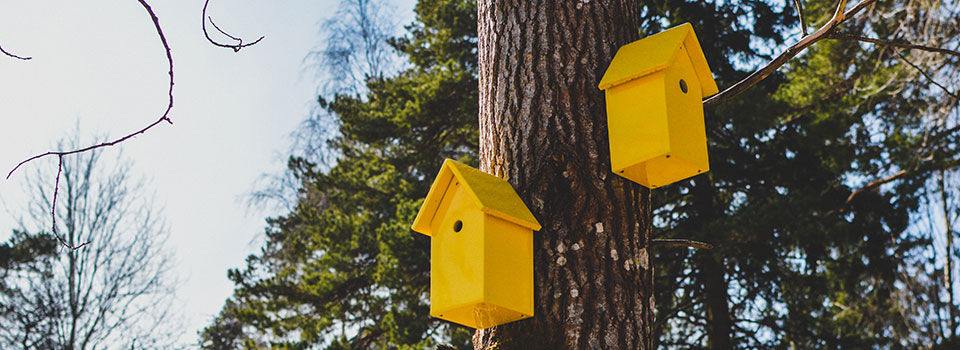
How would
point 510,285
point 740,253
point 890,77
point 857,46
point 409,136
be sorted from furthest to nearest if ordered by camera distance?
point 409,136, point 857,46, point 890,77, point 740,253, point 510,285

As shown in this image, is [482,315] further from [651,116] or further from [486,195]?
[651,116]

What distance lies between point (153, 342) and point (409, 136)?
455 cm

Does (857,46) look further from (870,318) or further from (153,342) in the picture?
(153,342)

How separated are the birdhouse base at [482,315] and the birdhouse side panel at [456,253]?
0.06 ft

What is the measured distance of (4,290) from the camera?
447 inches

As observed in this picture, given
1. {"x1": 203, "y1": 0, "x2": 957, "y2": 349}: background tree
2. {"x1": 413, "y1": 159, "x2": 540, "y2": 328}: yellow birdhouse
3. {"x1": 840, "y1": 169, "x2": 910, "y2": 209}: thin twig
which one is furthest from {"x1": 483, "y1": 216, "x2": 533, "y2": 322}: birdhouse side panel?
{"x1": 840, "y1": 169, "x2": 910, "y2": 209}: thin twig

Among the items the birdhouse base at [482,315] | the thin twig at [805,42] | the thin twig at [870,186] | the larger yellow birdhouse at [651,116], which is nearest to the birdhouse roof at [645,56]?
the larger yellow birdhouse at [651,116]

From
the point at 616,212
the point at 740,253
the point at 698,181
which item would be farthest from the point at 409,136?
the point at 616,212

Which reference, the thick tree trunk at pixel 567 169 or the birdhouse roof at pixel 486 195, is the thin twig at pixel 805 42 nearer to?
the thick tree trunk at pixel 567 169

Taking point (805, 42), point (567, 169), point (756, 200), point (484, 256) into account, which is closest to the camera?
point (484, 256)

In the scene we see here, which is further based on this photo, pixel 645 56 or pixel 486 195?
pixel 645 56

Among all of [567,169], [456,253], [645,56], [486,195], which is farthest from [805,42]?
[456,253]

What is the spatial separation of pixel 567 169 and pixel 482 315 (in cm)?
40

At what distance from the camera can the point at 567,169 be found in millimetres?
1920
